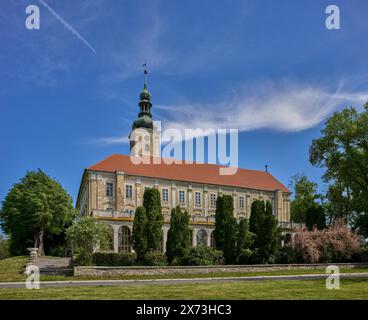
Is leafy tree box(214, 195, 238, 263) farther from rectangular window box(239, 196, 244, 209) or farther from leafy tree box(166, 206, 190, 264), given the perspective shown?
rectangular window box(239, 196, 244, 209)

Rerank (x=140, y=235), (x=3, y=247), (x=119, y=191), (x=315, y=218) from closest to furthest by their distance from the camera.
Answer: (x=140, y=235)
(x=315, y=218)
(x=119, y=191)
(x=3, y=247)

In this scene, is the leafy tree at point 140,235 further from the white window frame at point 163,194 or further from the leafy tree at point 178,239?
the white window frame at point 163,194

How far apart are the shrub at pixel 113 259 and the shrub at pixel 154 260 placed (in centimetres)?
128

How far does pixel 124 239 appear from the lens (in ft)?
140

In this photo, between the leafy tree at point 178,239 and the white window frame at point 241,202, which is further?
the white window frame at point 241,202

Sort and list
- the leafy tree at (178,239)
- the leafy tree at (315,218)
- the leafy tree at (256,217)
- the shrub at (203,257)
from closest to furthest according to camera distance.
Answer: the shrub at (203,257), the leafy tree at (178,239), the leafy tree at (256,217), the leafy tree at (315,218)

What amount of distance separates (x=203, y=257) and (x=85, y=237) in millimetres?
A: 9713

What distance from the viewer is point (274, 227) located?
123 ft

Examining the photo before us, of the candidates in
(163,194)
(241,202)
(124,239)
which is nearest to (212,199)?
(241,202)

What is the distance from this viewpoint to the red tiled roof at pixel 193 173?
5466 centimetres

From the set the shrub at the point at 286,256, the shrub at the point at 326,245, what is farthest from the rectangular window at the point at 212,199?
the shrub at the point at 286,256

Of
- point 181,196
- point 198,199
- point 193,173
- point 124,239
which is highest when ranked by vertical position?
point 193,173

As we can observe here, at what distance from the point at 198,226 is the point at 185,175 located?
1420 cm

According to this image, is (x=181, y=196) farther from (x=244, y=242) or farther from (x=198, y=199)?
(x=244, y=242)
